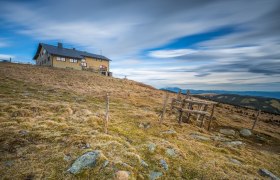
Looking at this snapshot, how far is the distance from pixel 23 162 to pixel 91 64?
206 feet

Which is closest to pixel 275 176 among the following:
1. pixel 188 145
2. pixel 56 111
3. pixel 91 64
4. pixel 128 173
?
pixel 188 145

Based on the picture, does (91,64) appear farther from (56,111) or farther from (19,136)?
(19,136)

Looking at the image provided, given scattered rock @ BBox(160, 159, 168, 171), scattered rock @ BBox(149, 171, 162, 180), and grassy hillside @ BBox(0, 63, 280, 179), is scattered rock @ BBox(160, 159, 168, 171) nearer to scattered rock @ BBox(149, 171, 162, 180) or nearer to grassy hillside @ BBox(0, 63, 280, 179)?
grassy hillside @ BBox(0, 63, 280, 179)

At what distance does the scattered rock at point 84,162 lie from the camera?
6970 millimetres

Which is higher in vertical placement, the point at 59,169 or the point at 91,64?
the point at 91,64

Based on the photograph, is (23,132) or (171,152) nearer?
(23,132)

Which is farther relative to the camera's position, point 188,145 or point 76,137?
point 188,145

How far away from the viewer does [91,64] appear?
218 feet

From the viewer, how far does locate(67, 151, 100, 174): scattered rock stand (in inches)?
274

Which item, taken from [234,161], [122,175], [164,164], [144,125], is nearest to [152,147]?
[164,164]

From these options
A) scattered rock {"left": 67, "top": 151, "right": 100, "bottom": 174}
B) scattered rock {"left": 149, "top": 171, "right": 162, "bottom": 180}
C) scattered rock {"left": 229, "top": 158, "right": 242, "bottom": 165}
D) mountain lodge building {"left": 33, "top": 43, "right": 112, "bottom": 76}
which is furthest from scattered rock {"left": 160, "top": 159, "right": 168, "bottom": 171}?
mountain lodge building {"left": 33, "top": 43, "right": 112, "bottom": 76}

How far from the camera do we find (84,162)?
7414mm

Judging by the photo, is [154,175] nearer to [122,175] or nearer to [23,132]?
[122,175]

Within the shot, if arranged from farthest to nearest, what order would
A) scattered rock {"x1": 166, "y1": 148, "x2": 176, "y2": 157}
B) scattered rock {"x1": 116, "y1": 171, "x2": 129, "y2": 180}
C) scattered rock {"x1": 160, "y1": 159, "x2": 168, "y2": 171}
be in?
scattered rock {"x1": 166, "y1": 148, "x2": 176, "y2": 157}, scattered rock {"x1": 160, "y1": 159, "x2": 168, "y2": 171}, scattered rock {"x1": 116, "y1": 171, "x2": 129, "y2": 180}
